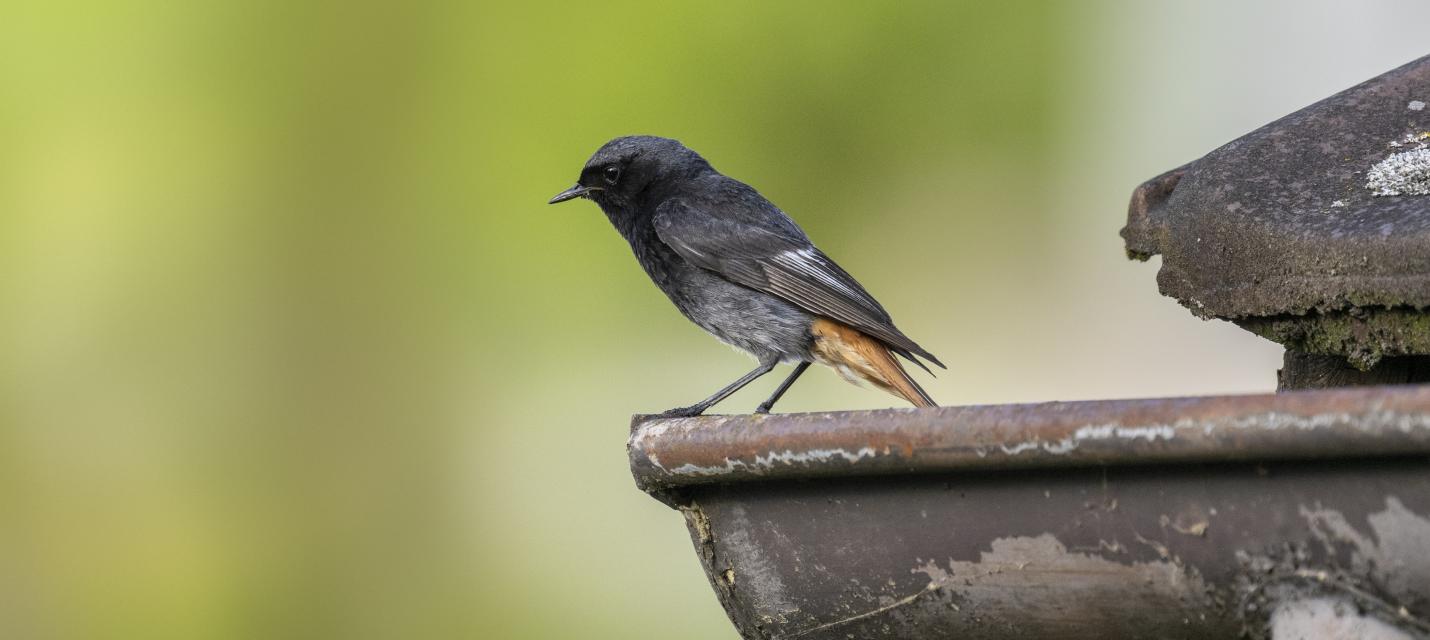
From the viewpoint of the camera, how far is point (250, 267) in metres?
7.82

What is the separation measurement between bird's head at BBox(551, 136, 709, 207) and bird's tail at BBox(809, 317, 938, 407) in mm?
933

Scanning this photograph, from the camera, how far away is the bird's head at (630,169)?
4.73 metres

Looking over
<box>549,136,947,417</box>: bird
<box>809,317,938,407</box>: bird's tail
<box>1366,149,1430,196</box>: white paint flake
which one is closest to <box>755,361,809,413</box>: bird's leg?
<box>549,136,947,417</box>: bird

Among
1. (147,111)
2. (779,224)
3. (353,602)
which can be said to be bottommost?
(353,602)

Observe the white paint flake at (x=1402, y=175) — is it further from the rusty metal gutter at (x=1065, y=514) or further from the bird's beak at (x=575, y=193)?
the bird's beak at (x=575, y=193)

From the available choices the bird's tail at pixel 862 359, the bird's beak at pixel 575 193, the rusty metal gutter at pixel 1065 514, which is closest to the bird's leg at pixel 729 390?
the bird's tail at pixel 862 359

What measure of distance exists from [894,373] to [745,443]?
6.78ft

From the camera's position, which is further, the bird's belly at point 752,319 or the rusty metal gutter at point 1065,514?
the bird's belly at point 752,319

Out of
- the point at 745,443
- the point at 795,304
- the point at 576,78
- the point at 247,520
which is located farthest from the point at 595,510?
the point at 745,443

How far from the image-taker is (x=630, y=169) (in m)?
4.75

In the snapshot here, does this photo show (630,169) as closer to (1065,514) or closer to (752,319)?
(752,319)

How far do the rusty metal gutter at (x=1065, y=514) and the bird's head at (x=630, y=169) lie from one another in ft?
9.00

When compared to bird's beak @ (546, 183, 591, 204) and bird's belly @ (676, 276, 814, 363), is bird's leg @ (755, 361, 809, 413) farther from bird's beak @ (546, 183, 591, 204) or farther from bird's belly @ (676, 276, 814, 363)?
bird's beak @ (546, 183, 591, 204)

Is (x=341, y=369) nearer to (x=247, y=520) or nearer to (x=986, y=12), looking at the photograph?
(x=247, y=520)
